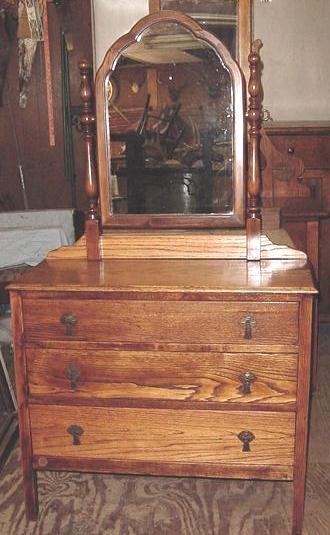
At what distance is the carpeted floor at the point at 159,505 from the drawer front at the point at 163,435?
0.72 feet

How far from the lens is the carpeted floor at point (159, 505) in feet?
5.86

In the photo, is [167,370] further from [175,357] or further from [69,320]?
[69,320]

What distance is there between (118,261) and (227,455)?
68 cm

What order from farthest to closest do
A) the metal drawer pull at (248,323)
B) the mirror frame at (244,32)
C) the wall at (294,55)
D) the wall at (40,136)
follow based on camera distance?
1. the wall at (40,136)
2. the wall at (294,55)
3. the mirror frame at (244,32)
4. the metal drawer pull at (248,323)

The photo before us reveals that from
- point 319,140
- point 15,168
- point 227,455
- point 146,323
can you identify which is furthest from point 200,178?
point 15,168

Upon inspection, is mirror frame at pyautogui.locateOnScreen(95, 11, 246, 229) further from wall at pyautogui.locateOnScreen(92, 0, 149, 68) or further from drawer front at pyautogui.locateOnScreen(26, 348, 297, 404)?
wall at pyautogui.locateOnScreen(92, 0, 149, 68)

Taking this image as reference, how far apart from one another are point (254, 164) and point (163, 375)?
694mm

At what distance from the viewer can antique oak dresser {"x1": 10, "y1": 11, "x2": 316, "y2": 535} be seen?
1.62m

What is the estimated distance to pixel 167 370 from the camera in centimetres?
167

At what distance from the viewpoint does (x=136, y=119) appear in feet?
6.37

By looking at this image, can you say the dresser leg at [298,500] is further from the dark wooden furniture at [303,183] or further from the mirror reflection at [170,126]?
the dark wooden furniture at [303,183]

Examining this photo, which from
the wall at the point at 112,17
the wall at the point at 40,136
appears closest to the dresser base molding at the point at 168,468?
the wall at the point at 112,17

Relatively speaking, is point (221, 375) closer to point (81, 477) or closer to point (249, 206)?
point (249, 206)

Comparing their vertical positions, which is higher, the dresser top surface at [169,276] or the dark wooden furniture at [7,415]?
the dresser top surface at [169,276]
